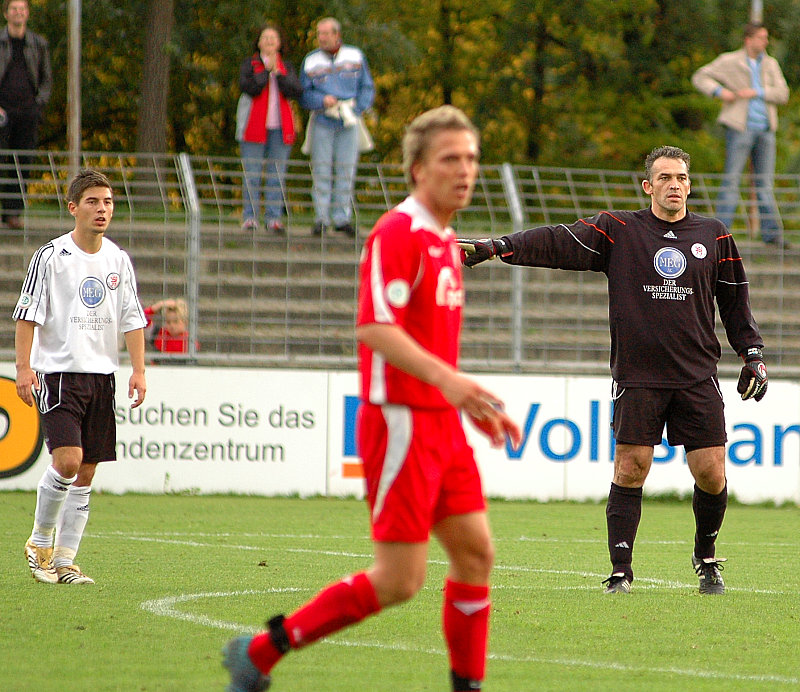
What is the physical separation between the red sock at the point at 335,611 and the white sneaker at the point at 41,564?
3.64 m

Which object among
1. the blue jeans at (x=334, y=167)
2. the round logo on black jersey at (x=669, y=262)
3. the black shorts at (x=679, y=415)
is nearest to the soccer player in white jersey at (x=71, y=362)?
the black shorts at (x=679, y=415)

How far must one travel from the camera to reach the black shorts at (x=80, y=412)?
787 centimetres

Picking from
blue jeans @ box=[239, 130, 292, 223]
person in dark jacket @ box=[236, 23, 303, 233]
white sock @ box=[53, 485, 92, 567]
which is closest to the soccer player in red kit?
white sock @ box=[53, 485, 92, 567]

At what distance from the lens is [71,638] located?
614 cm

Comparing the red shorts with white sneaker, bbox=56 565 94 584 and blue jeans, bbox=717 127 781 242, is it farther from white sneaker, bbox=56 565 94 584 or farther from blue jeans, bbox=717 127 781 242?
blue jeans, bbox=717 127 781 242

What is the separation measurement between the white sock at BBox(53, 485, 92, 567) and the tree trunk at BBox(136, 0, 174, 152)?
1338 cm

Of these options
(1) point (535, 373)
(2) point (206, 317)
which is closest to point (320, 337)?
(2) point (206, 317)

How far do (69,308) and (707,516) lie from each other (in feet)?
12.6

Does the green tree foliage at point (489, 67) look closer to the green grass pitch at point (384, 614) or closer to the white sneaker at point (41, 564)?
the green grass pitch at point (384, 614)

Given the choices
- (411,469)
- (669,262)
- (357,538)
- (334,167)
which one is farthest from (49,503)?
(334,167)

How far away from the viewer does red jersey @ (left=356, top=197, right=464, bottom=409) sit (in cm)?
448

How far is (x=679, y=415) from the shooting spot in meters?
8.01

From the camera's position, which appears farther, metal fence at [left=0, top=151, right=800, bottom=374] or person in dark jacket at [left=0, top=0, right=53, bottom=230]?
person in dark jacket at [left=0, top=0, right=53, bottom=230]

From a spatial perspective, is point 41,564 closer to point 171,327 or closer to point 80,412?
point 80,412
